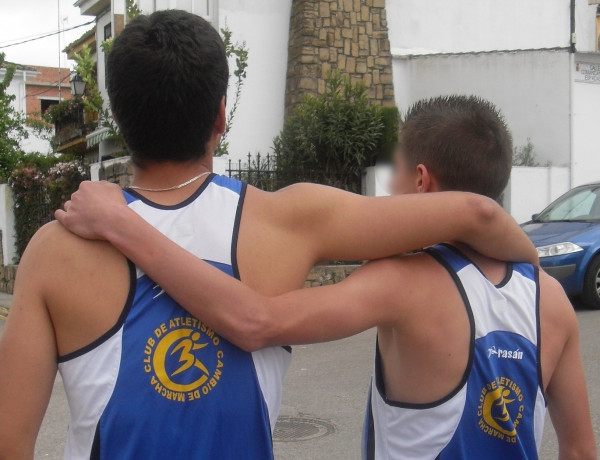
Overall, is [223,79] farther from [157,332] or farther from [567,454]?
[567,454]

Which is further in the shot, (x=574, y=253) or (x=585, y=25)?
(x=585, y=25)

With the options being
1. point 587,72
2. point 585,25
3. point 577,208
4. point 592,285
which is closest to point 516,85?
point 587,72

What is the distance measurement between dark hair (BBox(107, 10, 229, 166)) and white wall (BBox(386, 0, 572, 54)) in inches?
624

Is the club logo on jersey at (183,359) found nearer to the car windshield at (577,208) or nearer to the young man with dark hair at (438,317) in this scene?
the young man with dark hair at (438,317)

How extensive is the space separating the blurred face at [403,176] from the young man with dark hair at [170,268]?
0.20 m

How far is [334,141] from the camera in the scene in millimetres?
12070

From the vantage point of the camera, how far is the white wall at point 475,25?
17094 millimetres

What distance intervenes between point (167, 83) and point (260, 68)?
1440 centimetres

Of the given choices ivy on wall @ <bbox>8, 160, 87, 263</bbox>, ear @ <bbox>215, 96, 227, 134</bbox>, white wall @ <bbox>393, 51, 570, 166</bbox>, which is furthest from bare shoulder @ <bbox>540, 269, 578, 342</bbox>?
white wall @ <bbox>393, 51, 570, 166</bbox>

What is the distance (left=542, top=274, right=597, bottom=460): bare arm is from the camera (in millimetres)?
1888

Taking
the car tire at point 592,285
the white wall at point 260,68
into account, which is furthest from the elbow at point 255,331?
the white wall at point 260,68

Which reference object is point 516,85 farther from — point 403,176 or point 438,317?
point 438,317

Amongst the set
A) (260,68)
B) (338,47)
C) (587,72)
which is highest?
(338,47)

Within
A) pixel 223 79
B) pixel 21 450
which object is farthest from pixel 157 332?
pixel 223 79
